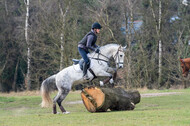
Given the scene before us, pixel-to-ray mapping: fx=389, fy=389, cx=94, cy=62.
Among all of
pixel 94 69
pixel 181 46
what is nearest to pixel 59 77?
pixel 94 69

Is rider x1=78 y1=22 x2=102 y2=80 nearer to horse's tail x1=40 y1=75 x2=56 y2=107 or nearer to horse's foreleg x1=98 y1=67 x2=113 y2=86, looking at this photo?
horse's foreleg x1=98 y1=67 x2=113 y2=86

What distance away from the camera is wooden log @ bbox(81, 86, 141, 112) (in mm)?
13352

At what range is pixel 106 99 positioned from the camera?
1330 centimetres

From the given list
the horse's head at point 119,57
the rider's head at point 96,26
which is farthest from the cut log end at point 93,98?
the rider's head at point 96,26

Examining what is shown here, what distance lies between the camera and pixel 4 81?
47.5 meters

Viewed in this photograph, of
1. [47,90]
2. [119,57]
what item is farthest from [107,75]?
[47,90]

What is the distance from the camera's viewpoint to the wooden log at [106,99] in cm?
1335

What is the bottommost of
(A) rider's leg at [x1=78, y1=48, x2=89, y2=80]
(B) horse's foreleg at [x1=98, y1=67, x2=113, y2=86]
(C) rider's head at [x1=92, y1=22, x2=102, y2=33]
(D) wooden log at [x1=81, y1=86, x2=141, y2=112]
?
(D) wooden log at [x1=81, y1=86, x2=141, y2=112]

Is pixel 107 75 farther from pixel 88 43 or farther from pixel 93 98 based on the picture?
pixel 88 43

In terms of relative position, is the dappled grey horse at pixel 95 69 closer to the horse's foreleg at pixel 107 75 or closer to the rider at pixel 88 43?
the horse's foreleg at pixel 107 75

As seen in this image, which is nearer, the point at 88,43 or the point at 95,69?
the point at 88,43

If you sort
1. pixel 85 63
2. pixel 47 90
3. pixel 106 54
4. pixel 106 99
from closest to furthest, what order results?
pixel 106 99, pixel 85 63, pixel 106 54, pixel 47 90

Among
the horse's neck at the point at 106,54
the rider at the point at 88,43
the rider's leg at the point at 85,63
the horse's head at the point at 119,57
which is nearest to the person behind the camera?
the rider at the point at 88,43

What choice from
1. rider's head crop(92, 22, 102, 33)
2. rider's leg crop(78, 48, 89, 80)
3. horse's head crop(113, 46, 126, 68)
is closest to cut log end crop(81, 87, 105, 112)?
rider's leg crop(78, 48, 89, 80)
